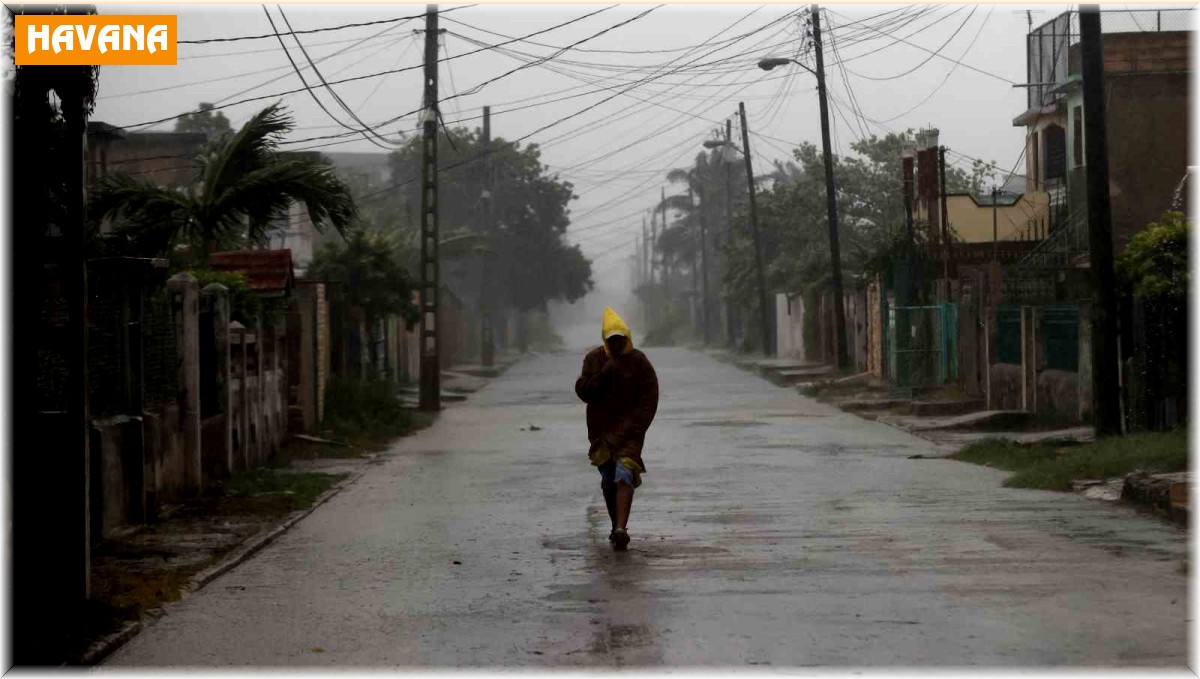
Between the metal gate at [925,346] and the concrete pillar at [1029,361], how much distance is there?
4689 mm

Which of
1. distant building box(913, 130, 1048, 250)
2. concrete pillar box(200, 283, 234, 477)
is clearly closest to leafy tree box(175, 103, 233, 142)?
distant building box(913, 130, 1048, 250)

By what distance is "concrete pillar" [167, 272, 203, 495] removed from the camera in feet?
53.2

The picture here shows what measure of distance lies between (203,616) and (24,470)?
1.33 m

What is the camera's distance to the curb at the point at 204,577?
8.30m

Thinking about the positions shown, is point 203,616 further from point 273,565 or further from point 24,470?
point 273,565

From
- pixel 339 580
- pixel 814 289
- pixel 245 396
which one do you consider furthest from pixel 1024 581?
pixel 814 289

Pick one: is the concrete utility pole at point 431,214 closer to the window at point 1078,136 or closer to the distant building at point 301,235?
the distant building at point 301,235

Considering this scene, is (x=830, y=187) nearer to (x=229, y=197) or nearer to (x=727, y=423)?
(x=727, y=423)

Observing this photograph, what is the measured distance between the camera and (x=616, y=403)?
12312mm

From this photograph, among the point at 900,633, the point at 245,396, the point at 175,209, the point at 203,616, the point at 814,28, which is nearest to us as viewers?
the point at 900,633

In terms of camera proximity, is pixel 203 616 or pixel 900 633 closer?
pixel 900 633

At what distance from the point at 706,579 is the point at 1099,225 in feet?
33.0

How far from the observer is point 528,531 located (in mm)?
13305

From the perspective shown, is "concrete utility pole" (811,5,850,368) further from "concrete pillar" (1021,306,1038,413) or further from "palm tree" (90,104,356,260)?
"palm tree" (90,104,356,260)
